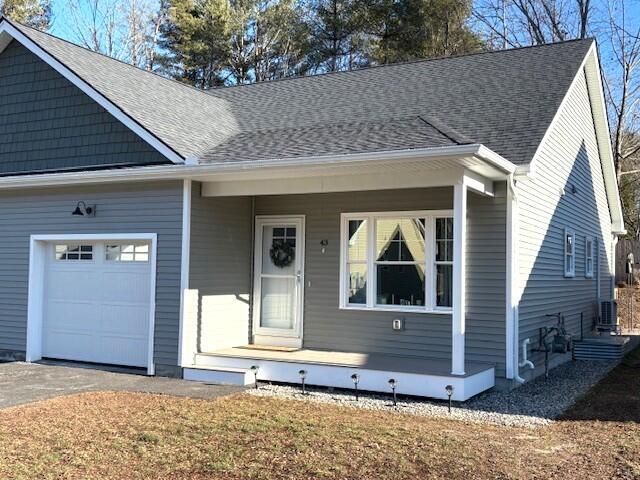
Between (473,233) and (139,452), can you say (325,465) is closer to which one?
(139,452)

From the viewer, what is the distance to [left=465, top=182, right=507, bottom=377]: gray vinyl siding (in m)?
9.03

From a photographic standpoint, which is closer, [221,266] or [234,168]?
[234,168]

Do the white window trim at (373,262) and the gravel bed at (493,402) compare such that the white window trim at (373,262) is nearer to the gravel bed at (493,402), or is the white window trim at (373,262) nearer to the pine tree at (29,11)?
the gravel bed at (493,402)

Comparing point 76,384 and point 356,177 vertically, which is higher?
point 356,177

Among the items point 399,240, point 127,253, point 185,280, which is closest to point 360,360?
point 399,240

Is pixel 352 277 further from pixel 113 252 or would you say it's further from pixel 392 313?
pixel 113 252

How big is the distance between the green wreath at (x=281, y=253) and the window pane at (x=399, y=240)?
1.52m

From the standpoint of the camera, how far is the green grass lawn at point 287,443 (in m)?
5.11

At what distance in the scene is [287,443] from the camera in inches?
229

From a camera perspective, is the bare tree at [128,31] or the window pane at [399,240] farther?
the bare tree at [128,31]

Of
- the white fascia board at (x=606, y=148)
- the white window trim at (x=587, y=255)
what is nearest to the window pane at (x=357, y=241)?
the white fascia board at (x=606, y=148)

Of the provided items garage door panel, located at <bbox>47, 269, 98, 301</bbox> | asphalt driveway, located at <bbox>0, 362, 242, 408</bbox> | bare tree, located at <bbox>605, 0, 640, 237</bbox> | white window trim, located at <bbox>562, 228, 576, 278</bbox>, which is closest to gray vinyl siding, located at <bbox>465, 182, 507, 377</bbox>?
asphalt driveway, located at <bbox>0, 362, 242, 408</bbox>

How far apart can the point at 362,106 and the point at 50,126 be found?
5.45 meters

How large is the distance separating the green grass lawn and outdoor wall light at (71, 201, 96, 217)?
3464mm
